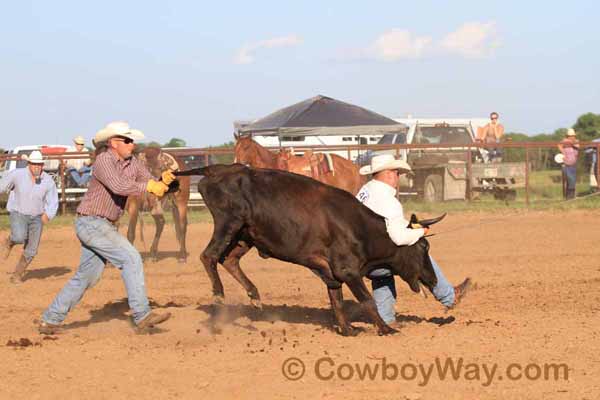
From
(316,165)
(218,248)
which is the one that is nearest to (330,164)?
(316,165)

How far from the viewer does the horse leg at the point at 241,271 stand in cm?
903

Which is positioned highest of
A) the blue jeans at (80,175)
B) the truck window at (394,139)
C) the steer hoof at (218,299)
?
the truck window at (394,139)

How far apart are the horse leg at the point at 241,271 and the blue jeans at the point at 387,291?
3.49 ft

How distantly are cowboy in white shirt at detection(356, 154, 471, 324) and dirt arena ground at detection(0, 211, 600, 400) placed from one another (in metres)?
0.25

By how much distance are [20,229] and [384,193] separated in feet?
20.3

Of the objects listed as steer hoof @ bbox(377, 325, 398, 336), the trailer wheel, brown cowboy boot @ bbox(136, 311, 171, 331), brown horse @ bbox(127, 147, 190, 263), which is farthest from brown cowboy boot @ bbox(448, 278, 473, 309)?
the trailer wheel

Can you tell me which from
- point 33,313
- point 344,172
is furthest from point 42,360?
point 344,172

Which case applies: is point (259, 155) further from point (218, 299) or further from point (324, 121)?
point (324, 121)

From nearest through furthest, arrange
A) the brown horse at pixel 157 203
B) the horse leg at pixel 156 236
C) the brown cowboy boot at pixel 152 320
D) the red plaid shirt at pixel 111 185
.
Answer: the red plaid shirt at pixel 111 185
the brown cowboy boot at pixel 152 320
the brown horse at pixel 157 203
the horse leg at pixel 156 236

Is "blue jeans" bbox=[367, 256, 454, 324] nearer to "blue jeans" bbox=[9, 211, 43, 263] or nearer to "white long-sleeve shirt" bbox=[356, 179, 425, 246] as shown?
"white long-sleeve shirt" bbox=[356, 179, 425, 246]

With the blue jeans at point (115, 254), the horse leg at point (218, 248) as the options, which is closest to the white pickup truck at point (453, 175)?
the horse leg at point (218, 248)

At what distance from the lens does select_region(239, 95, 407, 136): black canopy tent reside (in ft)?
82.7

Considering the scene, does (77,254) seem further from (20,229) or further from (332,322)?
(332,322)

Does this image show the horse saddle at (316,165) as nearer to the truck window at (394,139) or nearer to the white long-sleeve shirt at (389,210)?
the white long-sleeve shirt at (389,210)
